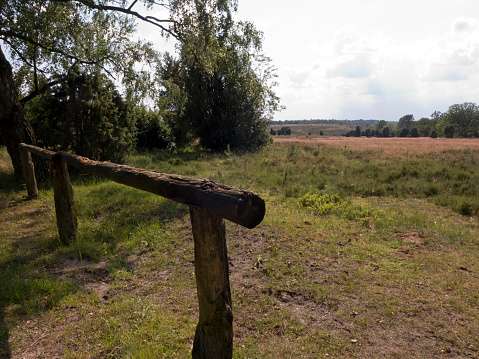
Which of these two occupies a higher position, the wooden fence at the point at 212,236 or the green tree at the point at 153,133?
the green tree at the point at 153,133

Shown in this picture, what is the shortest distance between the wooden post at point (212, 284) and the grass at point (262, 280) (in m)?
0.69

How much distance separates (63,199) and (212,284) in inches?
163

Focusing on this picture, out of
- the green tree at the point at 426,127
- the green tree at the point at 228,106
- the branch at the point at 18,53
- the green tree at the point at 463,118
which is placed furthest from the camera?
the green tree at the point at 426,127

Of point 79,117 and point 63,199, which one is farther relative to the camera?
point 79,117

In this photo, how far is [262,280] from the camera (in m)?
4.29

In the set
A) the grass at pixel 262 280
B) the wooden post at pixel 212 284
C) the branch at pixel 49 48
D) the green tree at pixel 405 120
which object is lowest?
the grass at pixel 262 280

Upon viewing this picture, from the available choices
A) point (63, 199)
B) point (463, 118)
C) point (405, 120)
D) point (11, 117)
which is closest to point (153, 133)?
point (11, 117)

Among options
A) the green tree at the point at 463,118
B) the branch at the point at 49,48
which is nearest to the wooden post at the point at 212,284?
the branch at the point at 49,48

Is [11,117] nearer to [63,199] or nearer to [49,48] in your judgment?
[49,48]

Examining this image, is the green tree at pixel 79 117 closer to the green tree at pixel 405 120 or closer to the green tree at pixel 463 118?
the green tree at pixel 463 118

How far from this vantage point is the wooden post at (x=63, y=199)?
510cm

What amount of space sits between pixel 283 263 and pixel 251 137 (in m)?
19.2

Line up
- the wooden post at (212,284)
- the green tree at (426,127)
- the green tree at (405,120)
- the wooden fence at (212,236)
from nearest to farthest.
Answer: the wooden fence at (212,236) < the wooden post at (212,284) < the green tree at (426,127) < the green tree at (405,120)

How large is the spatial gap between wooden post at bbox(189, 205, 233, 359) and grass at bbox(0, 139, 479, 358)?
69 cm
